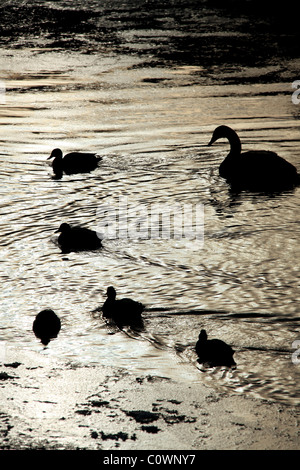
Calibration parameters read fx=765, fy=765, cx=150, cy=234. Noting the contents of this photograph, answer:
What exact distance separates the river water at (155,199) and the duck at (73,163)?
222 mm

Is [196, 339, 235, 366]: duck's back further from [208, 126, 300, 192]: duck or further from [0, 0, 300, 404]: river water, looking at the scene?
[208, 126, 300, 192]: duck

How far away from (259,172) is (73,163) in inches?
115

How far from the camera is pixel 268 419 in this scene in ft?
17.8

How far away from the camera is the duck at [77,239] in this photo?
8797 mm

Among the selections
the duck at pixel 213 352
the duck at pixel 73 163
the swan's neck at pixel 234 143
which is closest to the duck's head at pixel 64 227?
the duck at pixel 73 163

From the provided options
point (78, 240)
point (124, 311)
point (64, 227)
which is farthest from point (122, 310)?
point (64, 227)

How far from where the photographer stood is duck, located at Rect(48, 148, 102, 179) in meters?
12.0

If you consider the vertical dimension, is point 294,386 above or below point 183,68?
below

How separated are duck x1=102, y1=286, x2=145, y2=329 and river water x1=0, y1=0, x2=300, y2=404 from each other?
111 millimetres

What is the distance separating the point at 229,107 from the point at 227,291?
9235 mm

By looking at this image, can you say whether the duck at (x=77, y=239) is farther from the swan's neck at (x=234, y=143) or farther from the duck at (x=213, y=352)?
the swan's neck at (x=234, y=143)

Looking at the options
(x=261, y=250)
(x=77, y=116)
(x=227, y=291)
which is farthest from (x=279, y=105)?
(x=227, y=291)
